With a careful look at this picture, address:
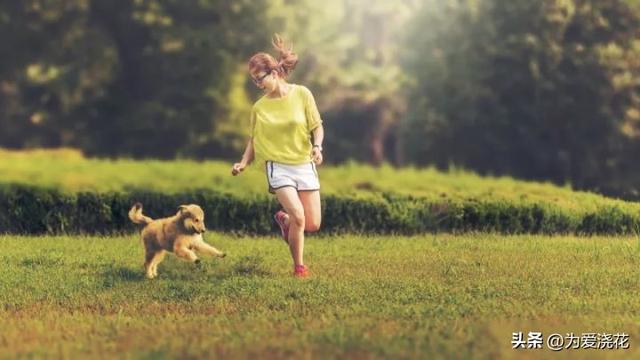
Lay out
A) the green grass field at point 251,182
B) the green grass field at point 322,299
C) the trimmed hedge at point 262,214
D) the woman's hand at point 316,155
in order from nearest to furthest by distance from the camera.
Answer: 1. the green grass field at point 322,299
2. the woman's hand at point 316,155
3. the trimmed hedge at point 262,214
4. the green grass field at point 251,182

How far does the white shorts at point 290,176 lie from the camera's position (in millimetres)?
9516

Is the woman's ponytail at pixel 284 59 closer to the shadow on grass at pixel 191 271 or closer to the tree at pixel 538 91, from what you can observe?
the shadow on grass at pixel 191 271

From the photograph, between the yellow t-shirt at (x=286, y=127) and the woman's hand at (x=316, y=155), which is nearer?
the woman's hand at (x=316, y=155)

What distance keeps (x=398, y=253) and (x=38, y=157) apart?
35.4ft

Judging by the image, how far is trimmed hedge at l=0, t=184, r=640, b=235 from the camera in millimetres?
14016

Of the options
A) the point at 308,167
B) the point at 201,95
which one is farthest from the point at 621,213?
the point at 201,95

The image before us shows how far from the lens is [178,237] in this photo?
962 centimetres

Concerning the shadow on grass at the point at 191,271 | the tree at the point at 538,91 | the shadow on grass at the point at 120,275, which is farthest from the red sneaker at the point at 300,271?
the tree at the point at 538,91

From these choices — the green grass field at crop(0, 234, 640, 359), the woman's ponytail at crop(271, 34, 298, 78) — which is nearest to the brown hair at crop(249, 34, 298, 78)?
the woman's ponytail at crop(271, 34, 298, 78)

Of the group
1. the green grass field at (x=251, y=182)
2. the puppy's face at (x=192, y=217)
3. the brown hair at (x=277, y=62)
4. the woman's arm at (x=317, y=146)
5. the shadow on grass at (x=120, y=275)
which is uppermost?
the brown hair at (x=277, y=62)

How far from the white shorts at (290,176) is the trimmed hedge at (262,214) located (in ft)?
14.4

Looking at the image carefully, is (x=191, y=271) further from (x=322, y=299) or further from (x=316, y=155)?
(x=322, y=299)

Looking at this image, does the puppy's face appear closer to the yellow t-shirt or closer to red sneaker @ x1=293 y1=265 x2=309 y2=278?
the yellow t-shirt

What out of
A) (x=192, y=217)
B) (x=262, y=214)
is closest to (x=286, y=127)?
(x=192, y=217)
